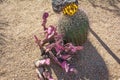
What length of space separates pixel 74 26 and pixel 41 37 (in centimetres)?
78

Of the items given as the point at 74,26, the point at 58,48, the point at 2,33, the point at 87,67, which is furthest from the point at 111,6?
the point at 2,33

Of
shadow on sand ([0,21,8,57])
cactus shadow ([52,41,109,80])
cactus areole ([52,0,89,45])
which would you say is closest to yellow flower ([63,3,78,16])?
cactus areole ([52,0,89,45])

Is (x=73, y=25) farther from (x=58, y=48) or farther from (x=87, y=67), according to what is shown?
(x=87, y=67)

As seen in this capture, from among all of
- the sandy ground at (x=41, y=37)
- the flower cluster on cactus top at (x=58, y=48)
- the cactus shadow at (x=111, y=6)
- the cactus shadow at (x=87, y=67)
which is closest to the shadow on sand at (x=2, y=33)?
the sandy ground at (x=41, y=37)

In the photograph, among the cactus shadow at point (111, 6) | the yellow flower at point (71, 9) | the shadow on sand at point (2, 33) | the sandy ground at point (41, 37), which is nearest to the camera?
the yellow flower at point (71, 9)

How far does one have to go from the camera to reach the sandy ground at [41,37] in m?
4.03

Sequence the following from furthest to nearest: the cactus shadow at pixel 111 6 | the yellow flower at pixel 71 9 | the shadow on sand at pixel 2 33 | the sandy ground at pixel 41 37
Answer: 1. the cactus shadow at pixel 111 6
2. the shadow on sand at pixel 2 33
3. the sandy ground at pixel 41 37
4. the yellow flower at pixel 71 9

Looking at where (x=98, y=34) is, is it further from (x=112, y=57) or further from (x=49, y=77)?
(x=49, y=77)

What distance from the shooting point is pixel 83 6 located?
517 centimetres

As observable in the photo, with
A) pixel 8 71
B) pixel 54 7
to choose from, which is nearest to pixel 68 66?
pixel 8 71

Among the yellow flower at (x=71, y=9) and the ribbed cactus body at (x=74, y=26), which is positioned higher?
the yellow flower at (x=71, y=9)

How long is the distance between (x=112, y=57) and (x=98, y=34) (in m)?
0.54

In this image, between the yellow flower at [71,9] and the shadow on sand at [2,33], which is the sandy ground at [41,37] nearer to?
the shadow on sand at [2,33]

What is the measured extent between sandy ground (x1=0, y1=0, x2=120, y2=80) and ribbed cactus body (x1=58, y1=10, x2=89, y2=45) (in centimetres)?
34
